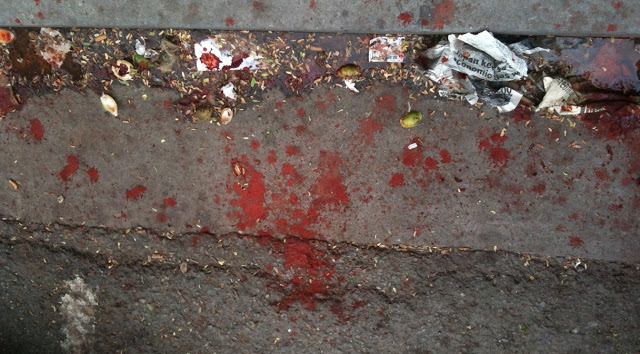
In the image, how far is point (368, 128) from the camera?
10.3 ft

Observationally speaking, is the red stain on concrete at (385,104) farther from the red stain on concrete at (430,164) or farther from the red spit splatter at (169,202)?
the red spit splatter at (169,202)

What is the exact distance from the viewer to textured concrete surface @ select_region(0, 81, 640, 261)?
3.11m

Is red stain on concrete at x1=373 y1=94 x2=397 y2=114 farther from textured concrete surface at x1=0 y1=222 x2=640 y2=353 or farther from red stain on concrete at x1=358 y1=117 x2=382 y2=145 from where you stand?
textured concrete surface at x1=0 y1=222 x2=640 y2=353

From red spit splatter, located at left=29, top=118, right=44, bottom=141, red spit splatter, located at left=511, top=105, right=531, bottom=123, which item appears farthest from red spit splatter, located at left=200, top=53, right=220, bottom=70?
red spit splatter, located at left=511, top=105, right=531, bottom=123

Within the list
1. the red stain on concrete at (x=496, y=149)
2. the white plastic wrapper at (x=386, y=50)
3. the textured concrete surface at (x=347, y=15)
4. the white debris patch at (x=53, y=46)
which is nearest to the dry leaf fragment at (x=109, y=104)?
the white debris patch at (x=53, y=46)

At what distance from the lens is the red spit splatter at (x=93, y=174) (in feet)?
10.9

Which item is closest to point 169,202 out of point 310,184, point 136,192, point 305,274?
point 136,192

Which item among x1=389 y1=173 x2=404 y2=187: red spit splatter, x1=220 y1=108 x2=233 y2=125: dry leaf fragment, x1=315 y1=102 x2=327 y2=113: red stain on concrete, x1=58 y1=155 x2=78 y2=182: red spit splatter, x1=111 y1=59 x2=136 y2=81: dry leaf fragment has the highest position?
x1=111 y1=59 x2=136 y2=81: dry leaf fragment

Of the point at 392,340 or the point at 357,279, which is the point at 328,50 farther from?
the point at 392,340

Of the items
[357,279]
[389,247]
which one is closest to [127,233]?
[357,279]

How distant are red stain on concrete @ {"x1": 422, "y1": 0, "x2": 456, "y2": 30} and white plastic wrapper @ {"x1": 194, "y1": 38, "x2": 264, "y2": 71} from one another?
1.42 meters

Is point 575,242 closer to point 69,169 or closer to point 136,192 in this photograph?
point 136,192

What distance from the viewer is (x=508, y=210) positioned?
10.4ft

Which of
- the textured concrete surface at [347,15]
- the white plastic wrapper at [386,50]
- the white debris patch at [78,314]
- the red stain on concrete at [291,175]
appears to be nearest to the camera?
the textured concrete surface at [347,15]
